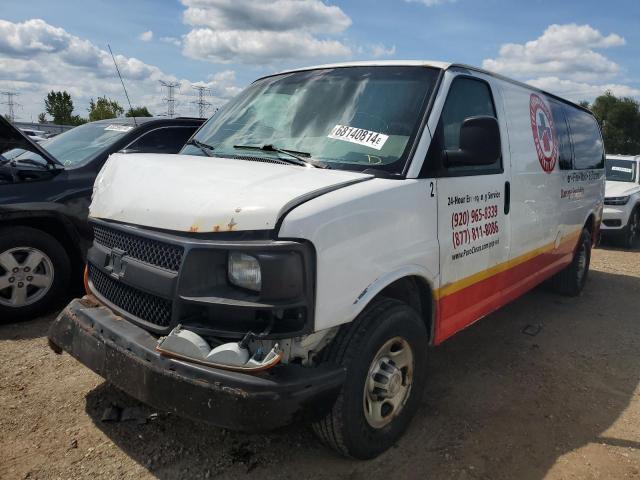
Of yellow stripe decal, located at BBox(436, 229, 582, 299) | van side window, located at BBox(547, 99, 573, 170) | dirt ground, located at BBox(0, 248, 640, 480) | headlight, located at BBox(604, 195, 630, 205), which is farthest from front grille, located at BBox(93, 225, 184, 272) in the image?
headlight, located at BBox(604, 195, 630, 205)

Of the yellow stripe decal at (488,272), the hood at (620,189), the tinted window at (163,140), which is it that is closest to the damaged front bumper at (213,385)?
→ the yellow stripe decal at (488,272)

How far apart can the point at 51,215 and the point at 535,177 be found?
13.6ft

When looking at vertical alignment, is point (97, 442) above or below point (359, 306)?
below

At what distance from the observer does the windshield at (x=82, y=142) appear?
5164 millimetres

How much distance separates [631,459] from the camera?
305 cm

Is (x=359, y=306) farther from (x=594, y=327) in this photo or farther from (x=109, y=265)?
(x=594, y=327)

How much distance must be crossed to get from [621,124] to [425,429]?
139 feet

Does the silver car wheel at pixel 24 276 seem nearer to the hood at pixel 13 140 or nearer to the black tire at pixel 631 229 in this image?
the hood at pixel 13 140

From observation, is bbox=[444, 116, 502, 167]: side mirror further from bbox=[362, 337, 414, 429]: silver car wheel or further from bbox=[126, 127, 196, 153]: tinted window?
bbox=[126, 127, 196, 153]: tinted window

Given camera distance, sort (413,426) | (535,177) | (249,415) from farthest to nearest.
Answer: (535,177) → (413,426) → (249,415)

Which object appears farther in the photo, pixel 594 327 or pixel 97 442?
pixel 594 327

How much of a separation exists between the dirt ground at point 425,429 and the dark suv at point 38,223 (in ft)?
1.00

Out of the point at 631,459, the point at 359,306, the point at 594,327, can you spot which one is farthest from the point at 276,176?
the point at 594,327

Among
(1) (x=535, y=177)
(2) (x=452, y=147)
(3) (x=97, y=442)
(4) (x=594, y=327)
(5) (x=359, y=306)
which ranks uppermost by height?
(2) (x=452, y=147)
